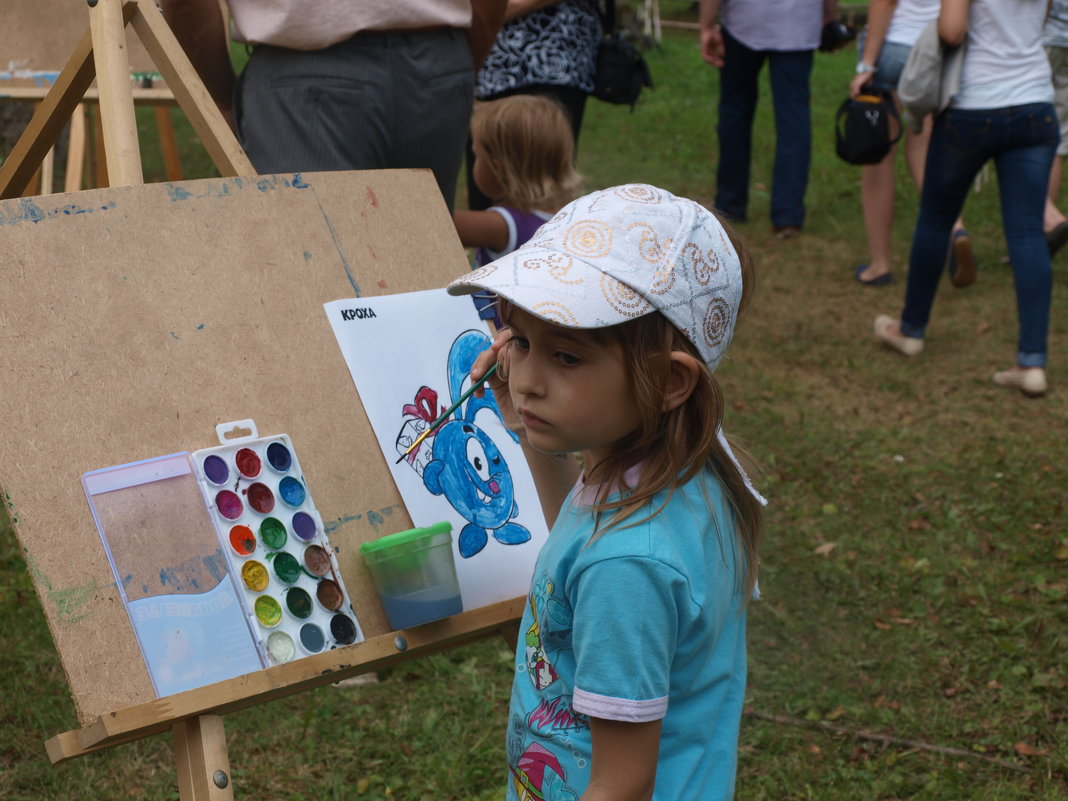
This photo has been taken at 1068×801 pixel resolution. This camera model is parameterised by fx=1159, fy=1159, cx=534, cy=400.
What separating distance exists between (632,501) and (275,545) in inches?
26.0

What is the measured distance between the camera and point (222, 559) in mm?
1738

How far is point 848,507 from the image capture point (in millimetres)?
3934

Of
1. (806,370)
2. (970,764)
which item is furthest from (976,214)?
(970,764)

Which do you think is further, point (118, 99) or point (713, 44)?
point (713, 44)

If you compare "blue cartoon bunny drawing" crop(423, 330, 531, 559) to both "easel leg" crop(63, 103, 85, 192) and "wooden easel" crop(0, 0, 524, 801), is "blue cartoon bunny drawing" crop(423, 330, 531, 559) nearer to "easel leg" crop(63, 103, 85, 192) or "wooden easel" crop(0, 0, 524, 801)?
"wooden easel" crop(0, 0, 524, 801)

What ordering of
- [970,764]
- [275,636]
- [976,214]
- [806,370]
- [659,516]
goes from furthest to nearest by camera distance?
[976,214], [806,370], [970,764], [275,636], [659,516]

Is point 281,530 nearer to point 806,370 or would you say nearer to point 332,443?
point 332,443

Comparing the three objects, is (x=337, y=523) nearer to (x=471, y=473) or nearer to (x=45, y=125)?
(x=471, y=473)

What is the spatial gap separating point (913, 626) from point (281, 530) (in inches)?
83.1

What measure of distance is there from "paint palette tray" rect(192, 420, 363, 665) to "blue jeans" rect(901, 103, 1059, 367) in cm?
351

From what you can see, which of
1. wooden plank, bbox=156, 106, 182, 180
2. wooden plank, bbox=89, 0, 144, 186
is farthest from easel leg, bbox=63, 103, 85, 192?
wooden plank, bbox=89, 0, 144, 186

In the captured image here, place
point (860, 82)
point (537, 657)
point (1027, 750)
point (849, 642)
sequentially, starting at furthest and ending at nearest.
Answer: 1. point (860, 82)
2. point (849, 642)
3. point (1027, 750)
4. point (537, 657)

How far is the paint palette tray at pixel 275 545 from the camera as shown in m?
1.75

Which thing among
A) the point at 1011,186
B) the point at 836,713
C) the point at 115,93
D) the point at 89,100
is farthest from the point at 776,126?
the point at 115,93
